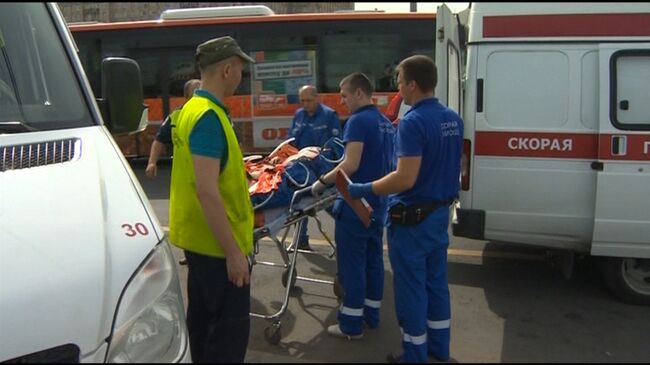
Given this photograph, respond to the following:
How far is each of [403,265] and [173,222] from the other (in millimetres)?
1294

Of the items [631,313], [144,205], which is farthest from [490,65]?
[144,205]

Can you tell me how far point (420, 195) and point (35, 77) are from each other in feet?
7.41

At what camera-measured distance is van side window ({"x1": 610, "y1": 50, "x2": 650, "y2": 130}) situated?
4.41 m

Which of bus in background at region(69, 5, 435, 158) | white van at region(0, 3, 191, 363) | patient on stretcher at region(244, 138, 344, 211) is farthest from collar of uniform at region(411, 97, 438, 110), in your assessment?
bus in background at region(69, 5, 435, 158)

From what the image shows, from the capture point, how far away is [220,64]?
2691 mm

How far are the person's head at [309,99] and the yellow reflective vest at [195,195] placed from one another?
3.37 m

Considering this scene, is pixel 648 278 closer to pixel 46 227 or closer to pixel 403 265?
pixel 403 265

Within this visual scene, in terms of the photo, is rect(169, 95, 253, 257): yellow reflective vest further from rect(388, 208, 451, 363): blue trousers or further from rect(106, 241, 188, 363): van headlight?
rect(388, 208, 451, 363): blue trousers

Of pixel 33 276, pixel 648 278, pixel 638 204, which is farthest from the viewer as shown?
pixel 648 278

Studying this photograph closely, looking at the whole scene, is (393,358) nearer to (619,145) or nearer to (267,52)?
(619,145)

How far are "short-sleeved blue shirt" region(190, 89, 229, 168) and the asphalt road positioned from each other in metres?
1.58

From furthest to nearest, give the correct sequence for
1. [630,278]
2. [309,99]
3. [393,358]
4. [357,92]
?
[309,99] < [630,278] < [357,92] < [393,358]

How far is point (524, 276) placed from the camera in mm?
5355

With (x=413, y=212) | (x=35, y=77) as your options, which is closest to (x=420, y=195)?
(x=413, y=212)
